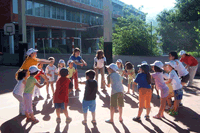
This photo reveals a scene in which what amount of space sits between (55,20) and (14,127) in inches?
1293

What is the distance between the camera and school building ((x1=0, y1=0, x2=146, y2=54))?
29.2 meters

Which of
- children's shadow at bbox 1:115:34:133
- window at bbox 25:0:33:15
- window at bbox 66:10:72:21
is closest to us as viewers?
children's shadow at bbox 1:115:34:133

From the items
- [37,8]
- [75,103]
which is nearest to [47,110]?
[75,103]

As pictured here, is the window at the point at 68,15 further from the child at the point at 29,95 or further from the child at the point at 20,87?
the child at the point at 29,95

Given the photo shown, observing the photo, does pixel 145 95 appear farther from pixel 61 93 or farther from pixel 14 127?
pixel 14 127

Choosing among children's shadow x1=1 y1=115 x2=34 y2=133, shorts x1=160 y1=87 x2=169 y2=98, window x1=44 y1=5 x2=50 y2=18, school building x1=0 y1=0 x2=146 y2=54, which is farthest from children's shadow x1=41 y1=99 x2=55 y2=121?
window x1=44 y1=5 x2=50 y2=18

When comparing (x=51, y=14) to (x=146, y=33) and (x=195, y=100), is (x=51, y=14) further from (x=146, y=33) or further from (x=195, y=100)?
(x=195, y=100)

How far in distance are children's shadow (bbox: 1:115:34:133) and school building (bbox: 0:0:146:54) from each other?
20.8 meters

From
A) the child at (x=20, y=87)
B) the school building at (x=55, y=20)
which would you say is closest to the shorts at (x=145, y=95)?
the child at (x=20, y=87)

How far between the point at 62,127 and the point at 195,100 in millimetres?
4672

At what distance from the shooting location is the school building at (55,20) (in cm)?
2916

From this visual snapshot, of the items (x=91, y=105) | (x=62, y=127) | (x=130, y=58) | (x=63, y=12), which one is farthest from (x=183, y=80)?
(x=63, y=12)

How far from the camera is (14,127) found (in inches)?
187

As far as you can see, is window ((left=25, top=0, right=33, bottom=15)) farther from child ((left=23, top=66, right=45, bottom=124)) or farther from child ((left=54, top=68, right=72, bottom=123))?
child ((left=54, top=68, right=72, bottom=123))
